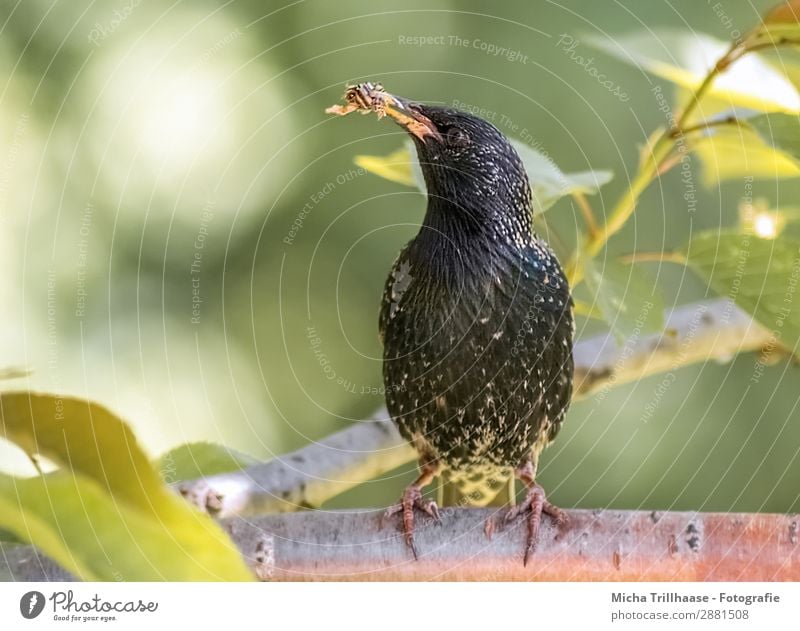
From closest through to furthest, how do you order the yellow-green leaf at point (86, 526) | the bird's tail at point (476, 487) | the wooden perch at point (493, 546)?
1. the yellow-green leaf at point (86, 526)
2. the wooden perch at point (493, 546)
3. the bird's tail at point (476, 487)

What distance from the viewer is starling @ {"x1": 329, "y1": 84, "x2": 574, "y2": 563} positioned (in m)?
0.92

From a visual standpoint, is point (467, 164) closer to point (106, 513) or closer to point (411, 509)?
point (411, 509)

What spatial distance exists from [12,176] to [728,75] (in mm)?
782

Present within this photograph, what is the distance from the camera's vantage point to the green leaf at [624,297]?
35.7 inches

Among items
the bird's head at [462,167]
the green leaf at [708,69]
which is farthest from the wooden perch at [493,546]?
the green leaf at [708,69]

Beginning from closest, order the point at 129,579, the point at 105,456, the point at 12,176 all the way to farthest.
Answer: the point at 105,456 → the point at 129,579 → the point at 12,176

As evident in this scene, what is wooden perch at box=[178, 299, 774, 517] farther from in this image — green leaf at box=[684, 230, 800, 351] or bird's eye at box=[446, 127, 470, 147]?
bird's eye at box=[446, 127, 470, 147]

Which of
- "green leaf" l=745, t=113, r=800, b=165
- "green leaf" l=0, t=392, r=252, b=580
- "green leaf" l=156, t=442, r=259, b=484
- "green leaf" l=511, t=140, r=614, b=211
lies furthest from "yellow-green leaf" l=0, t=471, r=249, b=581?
"green leaf" l=745, t=113, r=800, b=165

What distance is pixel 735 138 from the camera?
38.8 inches

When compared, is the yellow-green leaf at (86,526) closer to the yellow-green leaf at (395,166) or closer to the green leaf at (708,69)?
the yellow-green leaf at (395,166)

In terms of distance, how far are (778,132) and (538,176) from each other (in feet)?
0.80

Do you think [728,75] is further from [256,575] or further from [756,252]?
[256,575]

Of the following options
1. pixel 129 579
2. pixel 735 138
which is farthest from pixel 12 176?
pixel 735 138

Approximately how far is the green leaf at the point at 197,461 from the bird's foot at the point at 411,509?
0.16 m
